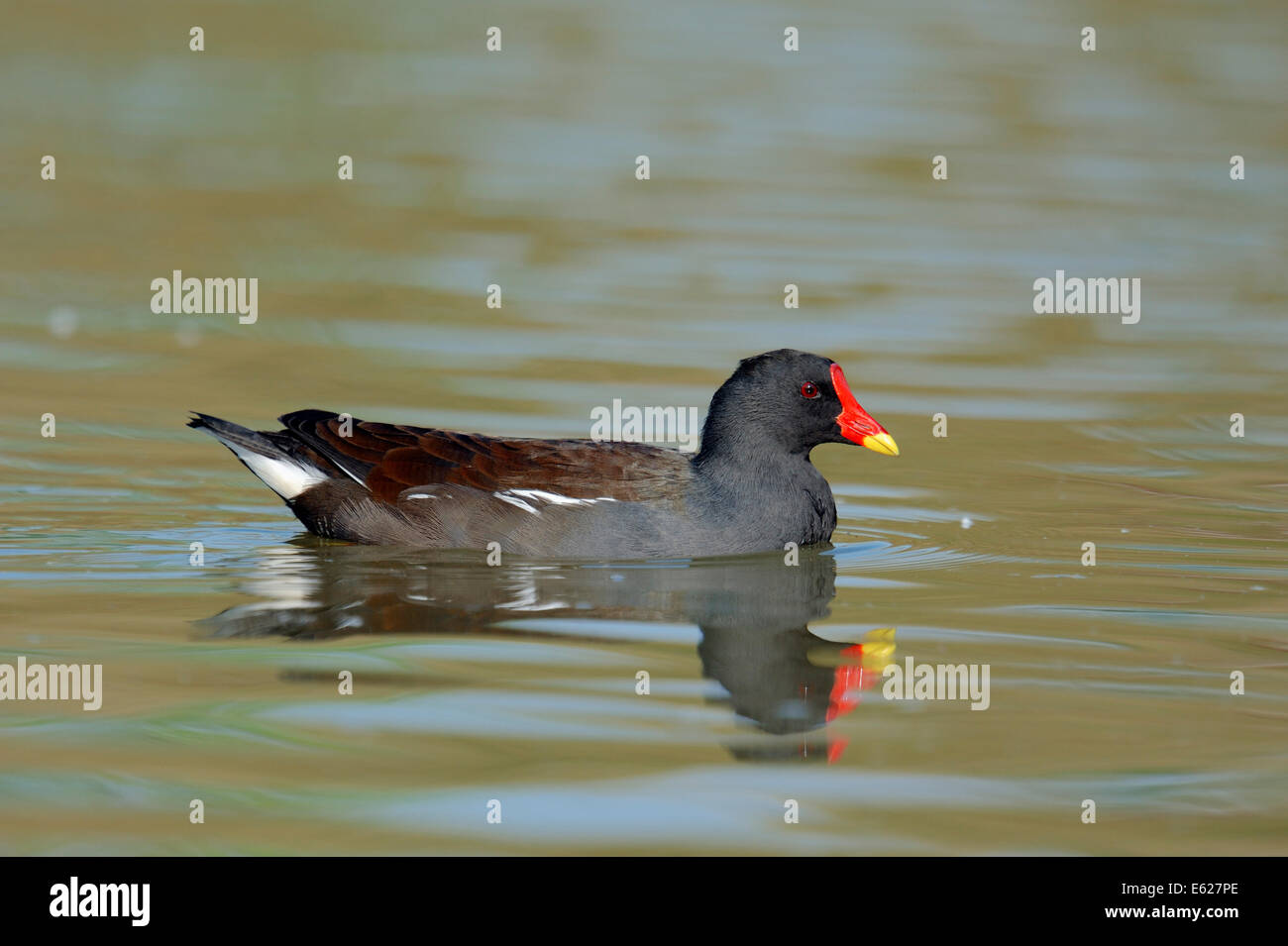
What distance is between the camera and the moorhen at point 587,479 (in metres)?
9.16

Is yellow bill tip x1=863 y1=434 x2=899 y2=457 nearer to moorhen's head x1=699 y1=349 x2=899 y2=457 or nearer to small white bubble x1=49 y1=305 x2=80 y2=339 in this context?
moorhen's head x1=699 y1=349 x2=899 y2=457

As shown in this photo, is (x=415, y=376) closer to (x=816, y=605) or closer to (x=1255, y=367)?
(x=816, y=605)

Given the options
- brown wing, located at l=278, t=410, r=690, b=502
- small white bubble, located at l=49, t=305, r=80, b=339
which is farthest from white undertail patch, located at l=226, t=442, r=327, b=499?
small white bubble, located at l=49, t=305, r=80, b=339

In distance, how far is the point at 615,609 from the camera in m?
8.29

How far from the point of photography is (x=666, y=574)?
8977 mm

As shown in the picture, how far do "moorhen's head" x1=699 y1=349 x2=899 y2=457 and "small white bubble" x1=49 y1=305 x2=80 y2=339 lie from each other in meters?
6.55

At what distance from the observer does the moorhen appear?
916 cm

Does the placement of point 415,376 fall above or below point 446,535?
above

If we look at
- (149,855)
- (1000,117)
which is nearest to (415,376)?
(149,855)

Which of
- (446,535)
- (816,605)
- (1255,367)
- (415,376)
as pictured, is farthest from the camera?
(1255,367)

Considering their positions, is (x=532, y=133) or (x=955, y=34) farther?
(x=955, y=34)

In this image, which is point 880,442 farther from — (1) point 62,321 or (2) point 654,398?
(1) point 62,321

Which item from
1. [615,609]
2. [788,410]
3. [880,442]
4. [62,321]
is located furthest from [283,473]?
[62,321]

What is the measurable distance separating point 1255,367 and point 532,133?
9.39m
